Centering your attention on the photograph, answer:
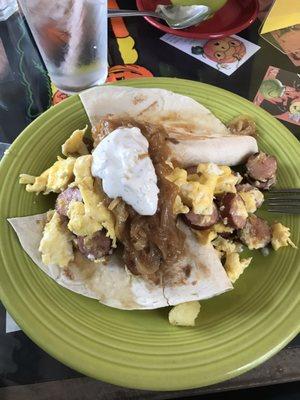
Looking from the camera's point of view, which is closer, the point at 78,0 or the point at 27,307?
the point at 27,307

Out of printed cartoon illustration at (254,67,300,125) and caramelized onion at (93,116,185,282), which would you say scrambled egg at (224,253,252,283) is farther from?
printed cartoon illustration at (254,67,300,125)

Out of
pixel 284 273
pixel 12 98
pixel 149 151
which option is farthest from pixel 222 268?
pixel 12 98

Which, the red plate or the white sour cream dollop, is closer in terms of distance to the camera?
the white sour cream dollop

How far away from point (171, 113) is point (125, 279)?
405mm

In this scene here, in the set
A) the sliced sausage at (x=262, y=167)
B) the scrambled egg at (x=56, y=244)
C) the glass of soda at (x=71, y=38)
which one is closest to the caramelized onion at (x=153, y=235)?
the scrambled egg at (x=56, y=244)

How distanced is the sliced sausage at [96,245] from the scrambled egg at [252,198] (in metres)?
0.28

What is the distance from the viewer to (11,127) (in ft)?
3.96

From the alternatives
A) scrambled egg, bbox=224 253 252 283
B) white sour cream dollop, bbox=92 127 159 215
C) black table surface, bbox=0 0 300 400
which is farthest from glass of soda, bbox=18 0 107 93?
scrambled egg, bbox=224 253 252 283

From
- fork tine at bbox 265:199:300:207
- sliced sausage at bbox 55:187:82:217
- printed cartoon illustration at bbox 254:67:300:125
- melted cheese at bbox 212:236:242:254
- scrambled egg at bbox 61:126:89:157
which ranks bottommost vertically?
printed cartoon illustration at bbox 254:67:300:125

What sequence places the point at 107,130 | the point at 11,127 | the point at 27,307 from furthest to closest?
the point at 11,127, the point at 107,130, the point at 27,307

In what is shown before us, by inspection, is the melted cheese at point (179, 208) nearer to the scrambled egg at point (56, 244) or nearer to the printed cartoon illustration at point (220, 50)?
the scrambled egg at point (56, 244)

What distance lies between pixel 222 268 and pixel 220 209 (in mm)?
115

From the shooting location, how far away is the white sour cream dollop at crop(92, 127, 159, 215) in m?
0.79

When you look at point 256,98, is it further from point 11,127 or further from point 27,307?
point 27,307
